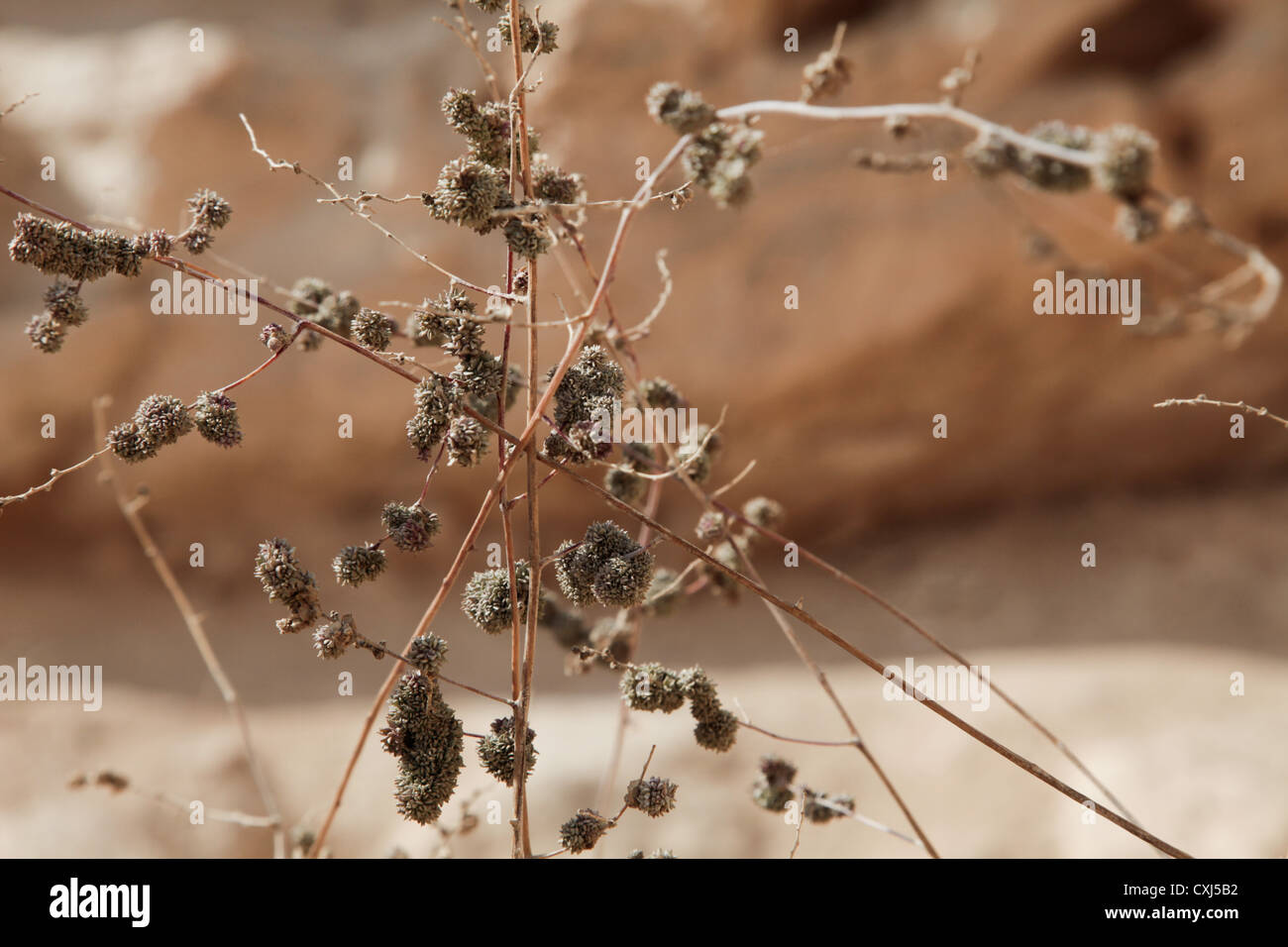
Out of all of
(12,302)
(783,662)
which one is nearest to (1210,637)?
(783,662)

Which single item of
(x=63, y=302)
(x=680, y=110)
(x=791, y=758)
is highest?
(x=680, y=110)

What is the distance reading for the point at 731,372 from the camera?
3518mm

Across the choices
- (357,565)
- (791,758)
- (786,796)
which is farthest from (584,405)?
(791,758)

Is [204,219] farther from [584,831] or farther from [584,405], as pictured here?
[584,831]

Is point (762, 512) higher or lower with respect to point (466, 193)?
lower

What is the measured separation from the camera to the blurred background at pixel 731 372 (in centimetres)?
326

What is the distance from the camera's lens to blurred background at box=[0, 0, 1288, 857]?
128 inches

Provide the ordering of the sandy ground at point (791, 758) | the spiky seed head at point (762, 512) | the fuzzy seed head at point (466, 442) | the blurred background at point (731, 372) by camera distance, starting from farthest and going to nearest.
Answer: the blurred background at point (731, 372) < the sandy ground at point (791, 758) < the spiky seed head at point (762, 512) < the fuzzy seed head at point (466, 442)

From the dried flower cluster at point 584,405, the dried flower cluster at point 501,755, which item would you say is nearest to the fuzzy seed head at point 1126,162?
the dried flower cluster at point 584,405

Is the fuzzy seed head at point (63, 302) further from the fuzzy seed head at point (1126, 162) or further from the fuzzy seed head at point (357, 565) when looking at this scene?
the fuzzy seed head at point (1126, 162)

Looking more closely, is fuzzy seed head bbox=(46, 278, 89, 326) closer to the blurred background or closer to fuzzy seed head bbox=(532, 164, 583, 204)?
fuzzy seed head bbox=(532, 164, 583, 204)

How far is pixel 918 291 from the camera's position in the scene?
3.47 m

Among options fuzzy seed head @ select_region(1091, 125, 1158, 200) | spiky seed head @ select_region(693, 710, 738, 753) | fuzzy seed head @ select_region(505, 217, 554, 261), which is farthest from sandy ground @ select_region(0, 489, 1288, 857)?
fuzzy seed head @ select_region(1091, 125, 1158, 200)
